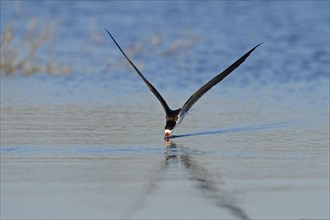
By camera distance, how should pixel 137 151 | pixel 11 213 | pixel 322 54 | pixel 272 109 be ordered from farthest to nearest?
1. pixel 322 54
2. pixel 272 109
3. pixel 137 151
4. pixel 11 213

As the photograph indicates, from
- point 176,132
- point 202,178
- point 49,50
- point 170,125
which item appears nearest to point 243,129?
point 176,132

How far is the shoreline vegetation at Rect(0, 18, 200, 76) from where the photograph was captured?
17.3 metres

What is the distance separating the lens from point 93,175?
31.1 ft

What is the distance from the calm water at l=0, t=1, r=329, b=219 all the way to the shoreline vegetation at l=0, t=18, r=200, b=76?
0.25 feet

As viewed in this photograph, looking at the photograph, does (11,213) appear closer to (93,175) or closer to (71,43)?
(93,175)

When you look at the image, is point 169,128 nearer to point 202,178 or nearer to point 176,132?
point 176,132

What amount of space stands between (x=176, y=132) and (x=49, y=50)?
844cm

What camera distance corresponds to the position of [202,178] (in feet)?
31.0

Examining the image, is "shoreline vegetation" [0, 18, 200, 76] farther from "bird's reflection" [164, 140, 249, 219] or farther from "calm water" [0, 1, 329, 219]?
"bird's reflection" [164, 140, 249, 219]

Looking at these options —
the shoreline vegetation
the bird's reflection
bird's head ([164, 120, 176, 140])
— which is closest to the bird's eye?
bird's head ([164, 120, 176, 140])

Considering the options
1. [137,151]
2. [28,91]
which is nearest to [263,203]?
[137,151]

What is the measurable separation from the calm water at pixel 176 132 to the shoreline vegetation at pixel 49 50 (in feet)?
0.25

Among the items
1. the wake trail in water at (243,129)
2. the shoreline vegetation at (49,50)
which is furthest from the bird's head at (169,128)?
the shoreline vegetation at (49,50)

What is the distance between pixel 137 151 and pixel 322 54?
10.1 meters
